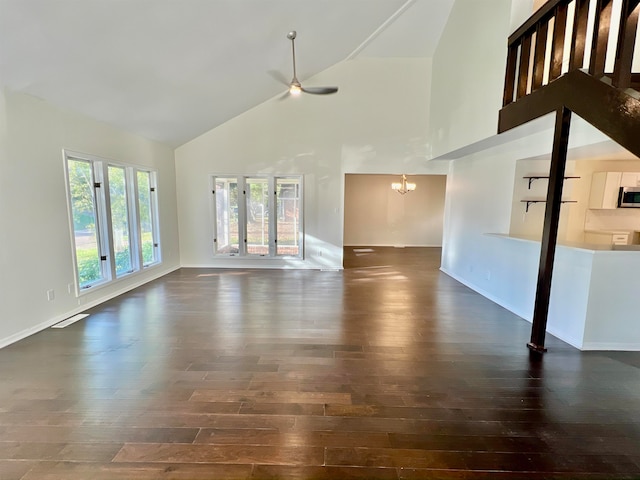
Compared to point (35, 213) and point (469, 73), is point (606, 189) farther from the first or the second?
point (35, 213)

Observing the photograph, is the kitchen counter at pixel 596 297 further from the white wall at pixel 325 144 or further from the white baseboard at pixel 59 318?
the white baseboard at pixel 59 318

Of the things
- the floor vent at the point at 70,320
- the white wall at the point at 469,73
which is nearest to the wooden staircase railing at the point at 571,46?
the white wall at the point at 469,73

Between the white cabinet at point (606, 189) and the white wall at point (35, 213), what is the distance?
7.93 m

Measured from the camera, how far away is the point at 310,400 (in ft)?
7.75

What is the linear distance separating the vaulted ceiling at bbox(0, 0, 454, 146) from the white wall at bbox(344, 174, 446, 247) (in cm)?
426

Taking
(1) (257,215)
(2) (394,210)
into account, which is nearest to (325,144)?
(1) (257,215)

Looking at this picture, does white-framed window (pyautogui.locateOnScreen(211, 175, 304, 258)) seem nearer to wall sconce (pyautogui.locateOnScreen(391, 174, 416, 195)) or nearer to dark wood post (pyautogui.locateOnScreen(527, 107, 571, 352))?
wall sconce (pyautogui.locateOnScreen(391, 174, 416, 195))

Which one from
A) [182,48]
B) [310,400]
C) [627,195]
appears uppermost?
[182,48]

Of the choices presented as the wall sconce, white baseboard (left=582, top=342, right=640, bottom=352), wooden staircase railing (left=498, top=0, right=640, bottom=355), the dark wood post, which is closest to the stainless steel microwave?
wooden staircase railing (left=498, top=0, right=640, bottom=355)

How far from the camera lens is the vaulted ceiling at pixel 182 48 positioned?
111 inches

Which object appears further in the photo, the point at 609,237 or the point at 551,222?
the point at 609,237

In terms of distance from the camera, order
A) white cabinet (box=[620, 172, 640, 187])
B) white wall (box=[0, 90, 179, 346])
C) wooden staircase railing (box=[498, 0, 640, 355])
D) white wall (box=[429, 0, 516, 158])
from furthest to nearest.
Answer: white cabinet (box=[620, 172, 640, 187]), white wall (box=[429, 0, 516, 158]), white wall (box=[0, 90, 179, 346]), wooden staircase railing (box=[498, 0, 640, 355])

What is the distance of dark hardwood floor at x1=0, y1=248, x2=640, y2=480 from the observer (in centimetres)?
181

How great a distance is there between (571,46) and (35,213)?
19.0 feet
